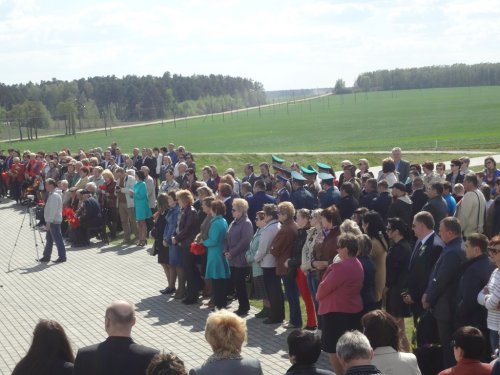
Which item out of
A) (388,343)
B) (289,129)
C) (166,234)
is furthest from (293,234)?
(289,129)

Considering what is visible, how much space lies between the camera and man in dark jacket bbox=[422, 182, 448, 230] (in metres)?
12.9

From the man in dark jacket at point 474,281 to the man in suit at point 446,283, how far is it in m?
0.26

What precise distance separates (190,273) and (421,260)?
221 inches

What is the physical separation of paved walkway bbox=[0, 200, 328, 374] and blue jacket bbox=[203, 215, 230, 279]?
76cm

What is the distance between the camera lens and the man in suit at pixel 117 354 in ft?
19.5

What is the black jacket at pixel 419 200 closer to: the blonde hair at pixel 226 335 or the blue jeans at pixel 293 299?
the blue jeans at pixel 293 299

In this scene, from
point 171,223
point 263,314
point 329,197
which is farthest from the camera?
point 329,197

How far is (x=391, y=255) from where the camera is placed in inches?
372

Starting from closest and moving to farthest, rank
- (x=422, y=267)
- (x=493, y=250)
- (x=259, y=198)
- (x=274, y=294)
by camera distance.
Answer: (x=493, y=250)
(x=422, y=267)
(x=274, y=294)
(x=259, y=198)

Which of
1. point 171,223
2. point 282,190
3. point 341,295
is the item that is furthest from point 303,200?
point 341,295

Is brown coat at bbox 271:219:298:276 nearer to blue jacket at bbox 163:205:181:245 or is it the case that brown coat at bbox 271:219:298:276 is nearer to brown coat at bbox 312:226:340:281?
brown coat at bbox 312:226:340:281

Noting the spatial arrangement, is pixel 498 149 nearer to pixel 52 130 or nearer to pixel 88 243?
pixel 88 243

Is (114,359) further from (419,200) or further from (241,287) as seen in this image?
(419,200)

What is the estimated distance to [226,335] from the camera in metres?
5.96
